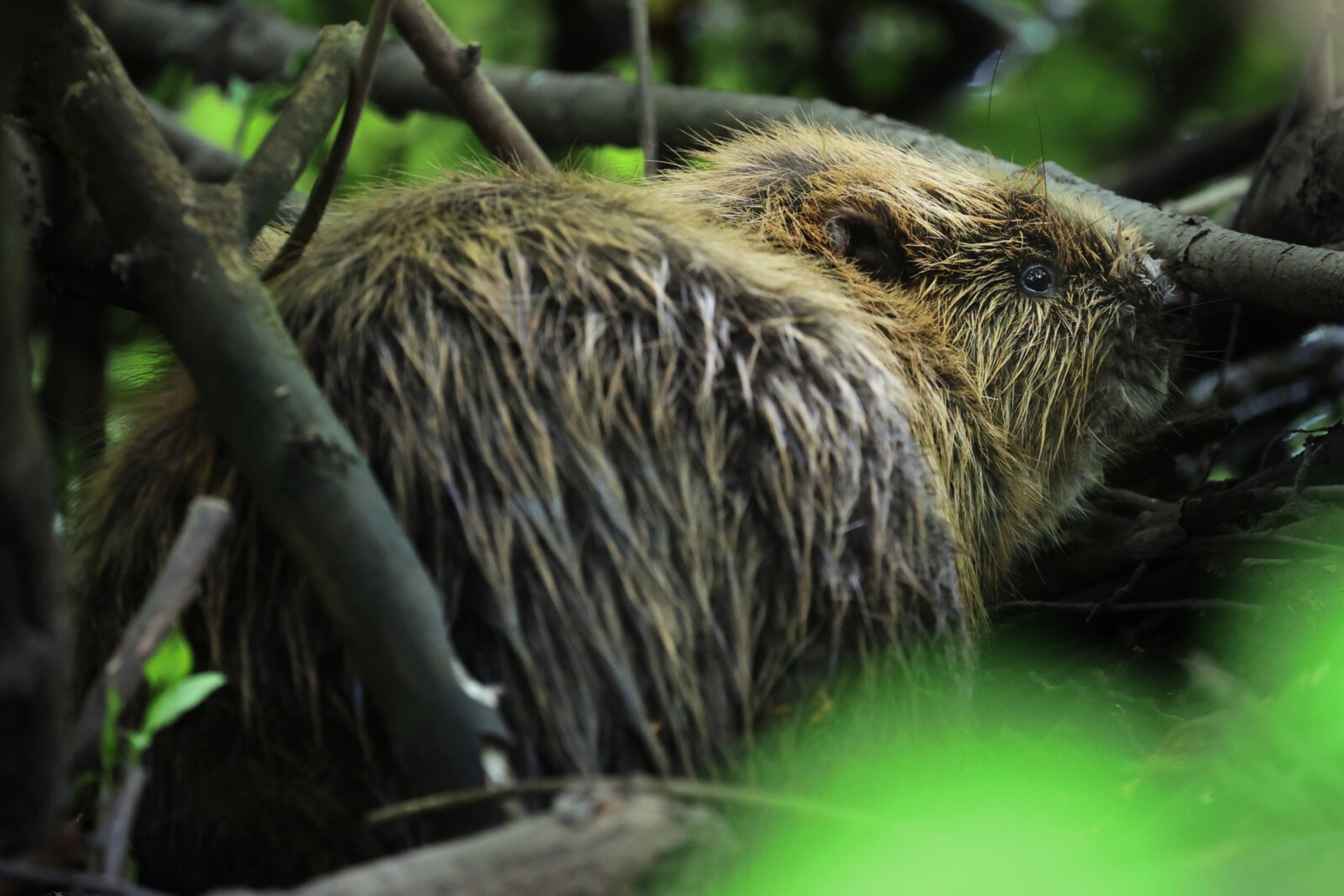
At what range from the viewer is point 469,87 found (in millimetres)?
3148

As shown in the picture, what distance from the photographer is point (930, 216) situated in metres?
3.06

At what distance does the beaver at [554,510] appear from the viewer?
5.51ft

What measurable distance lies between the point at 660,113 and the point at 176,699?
10.00ft

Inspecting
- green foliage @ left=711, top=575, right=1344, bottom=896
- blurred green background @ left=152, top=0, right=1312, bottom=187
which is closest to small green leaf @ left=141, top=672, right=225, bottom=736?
green foliage @ left=711, top=575, right=1344, bottom=896

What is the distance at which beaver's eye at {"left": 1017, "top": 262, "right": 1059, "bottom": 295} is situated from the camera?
3090mm

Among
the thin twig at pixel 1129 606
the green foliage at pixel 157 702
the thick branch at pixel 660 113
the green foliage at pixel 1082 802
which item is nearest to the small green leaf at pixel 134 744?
the green foliage at pixel 157 702

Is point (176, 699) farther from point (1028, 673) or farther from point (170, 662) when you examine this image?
point (1028, 673)

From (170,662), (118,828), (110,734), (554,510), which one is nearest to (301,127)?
(554,510)

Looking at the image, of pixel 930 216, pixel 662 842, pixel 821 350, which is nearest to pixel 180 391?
pixel 821 350

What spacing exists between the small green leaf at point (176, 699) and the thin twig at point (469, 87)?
173 centimetres

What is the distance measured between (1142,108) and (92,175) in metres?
4.03

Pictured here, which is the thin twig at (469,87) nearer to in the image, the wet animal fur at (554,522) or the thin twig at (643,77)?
the thin twig at (643,77)

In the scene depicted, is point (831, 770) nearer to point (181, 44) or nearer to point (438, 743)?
point (438, 743)

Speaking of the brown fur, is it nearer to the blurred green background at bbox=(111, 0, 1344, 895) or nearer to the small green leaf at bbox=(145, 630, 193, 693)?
the blurred green background at bbox=(111, 0, 1344, 895)
